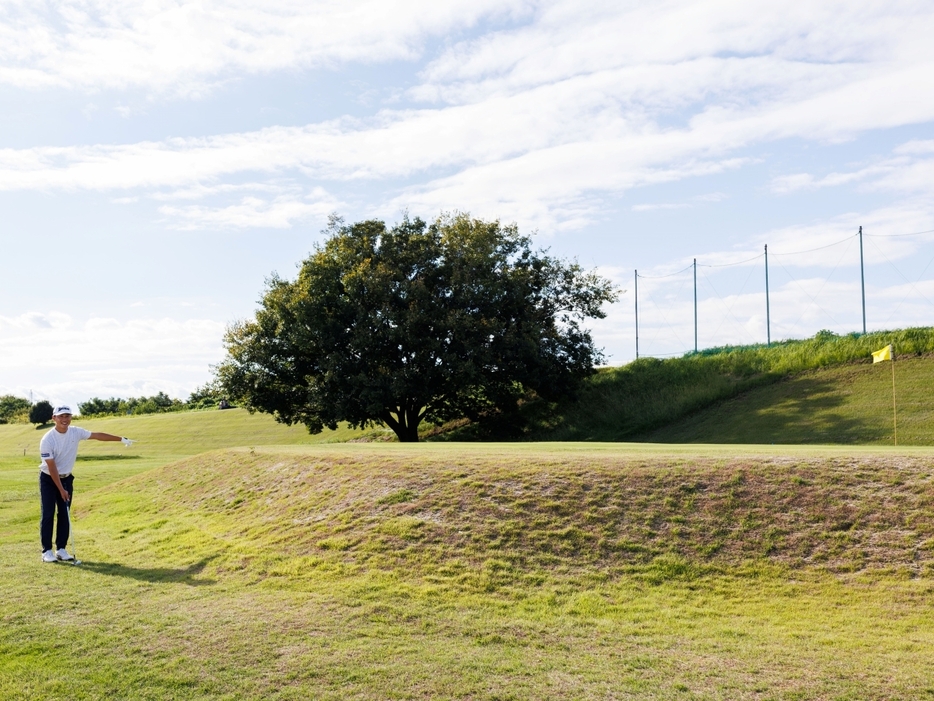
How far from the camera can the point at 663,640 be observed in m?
9.05

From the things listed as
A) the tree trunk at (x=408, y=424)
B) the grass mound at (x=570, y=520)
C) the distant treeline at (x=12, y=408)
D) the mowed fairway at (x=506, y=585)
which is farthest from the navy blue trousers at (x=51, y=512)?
the distant treeline at (x=12, y=408)

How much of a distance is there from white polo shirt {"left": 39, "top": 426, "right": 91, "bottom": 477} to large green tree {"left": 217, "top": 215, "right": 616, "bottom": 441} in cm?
2872

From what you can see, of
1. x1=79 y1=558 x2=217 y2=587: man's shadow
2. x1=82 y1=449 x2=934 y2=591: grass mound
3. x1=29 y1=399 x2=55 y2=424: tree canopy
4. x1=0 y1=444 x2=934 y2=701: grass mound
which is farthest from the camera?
x1=29 y1=399 x2=55 y2=424: tree canopy

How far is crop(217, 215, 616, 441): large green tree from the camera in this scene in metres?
43.9

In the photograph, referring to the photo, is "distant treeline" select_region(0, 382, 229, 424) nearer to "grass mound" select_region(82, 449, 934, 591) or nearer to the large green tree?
the large green tree

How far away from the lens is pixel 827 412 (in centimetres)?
3831

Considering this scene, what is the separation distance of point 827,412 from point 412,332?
797 inches

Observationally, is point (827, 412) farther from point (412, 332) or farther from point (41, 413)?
point (41, 413)

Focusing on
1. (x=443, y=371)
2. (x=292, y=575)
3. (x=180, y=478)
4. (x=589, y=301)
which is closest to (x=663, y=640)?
(x=292, y=575)

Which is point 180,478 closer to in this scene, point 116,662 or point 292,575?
point 292,575

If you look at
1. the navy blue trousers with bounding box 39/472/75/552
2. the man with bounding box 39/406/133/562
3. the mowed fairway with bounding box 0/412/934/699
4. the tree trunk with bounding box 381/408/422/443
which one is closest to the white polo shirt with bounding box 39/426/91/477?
the man with bounding box 39/406/133/562

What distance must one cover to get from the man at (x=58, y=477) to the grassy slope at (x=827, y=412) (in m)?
29.0

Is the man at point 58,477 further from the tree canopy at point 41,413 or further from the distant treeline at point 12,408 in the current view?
the distant treeline at point 12,408

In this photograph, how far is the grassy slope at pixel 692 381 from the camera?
43.7 meters
